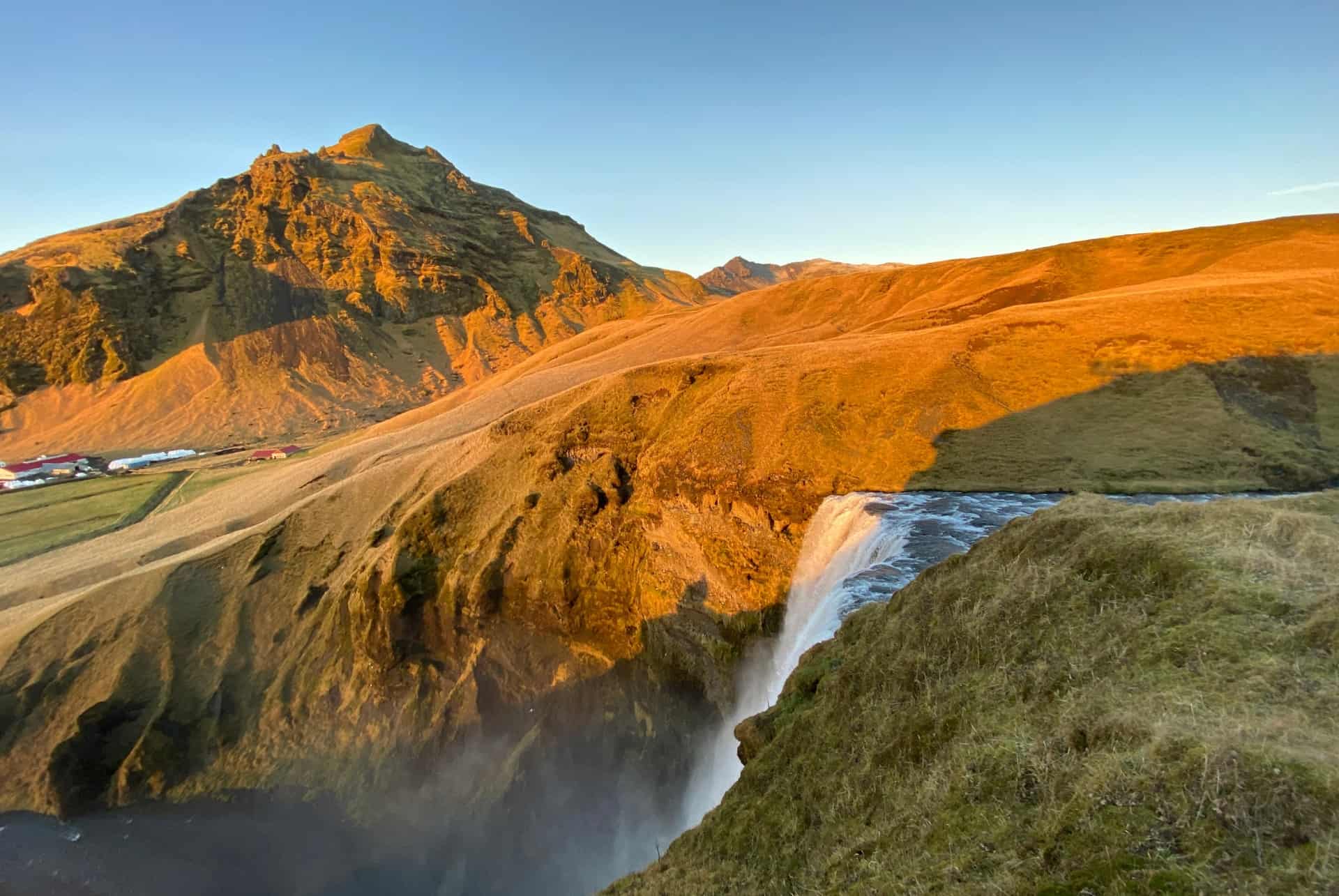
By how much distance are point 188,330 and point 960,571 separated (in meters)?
144

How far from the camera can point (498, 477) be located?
140ft

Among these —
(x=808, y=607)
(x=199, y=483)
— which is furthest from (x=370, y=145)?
(x=808, y=607)

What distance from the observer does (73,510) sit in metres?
64.1

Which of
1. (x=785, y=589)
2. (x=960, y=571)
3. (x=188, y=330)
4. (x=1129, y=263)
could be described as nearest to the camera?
(x=960, y=571)

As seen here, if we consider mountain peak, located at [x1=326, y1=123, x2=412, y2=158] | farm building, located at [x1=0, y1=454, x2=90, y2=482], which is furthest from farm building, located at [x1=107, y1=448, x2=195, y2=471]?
mountain peak, located at [x1=326, y1=123, x2=412, y2=158]

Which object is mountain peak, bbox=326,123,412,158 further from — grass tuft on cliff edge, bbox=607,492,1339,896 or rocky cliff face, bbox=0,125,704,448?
grass tuft on cliff edge, bbox=607,492,1339,896

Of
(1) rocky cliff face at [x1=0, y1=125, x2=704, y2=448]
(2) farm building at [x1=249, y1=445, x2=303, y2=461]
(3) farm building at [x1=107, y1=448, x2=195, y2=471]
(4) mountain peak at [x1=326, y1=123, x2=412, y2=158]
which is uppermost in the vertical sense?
(4) mountain peak at [x1=326, y1=123, x2=412, y2=158]

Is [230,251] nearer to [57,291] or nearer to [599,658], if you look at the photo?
[57,291]

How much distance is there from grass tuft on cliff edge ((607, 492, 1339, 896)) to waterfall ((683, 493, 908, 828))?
23.6 feet

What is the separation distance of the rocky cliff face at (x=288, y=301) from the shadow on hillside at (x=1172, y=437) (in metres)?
103

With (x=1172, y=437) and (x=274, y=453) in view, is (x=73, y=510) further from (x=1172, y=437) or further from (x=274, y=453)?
(x=1172, y=437)

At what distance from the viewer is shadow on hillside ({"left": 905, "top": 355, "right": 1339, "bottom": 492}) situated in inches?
1060

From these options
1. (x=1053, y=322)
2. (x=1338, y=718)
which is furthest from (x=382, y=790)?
(x=1053, y=322)

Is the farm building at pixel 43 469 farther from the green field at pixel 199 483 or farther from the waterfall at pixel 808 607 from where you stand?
the waterfall at pixel 808 607
